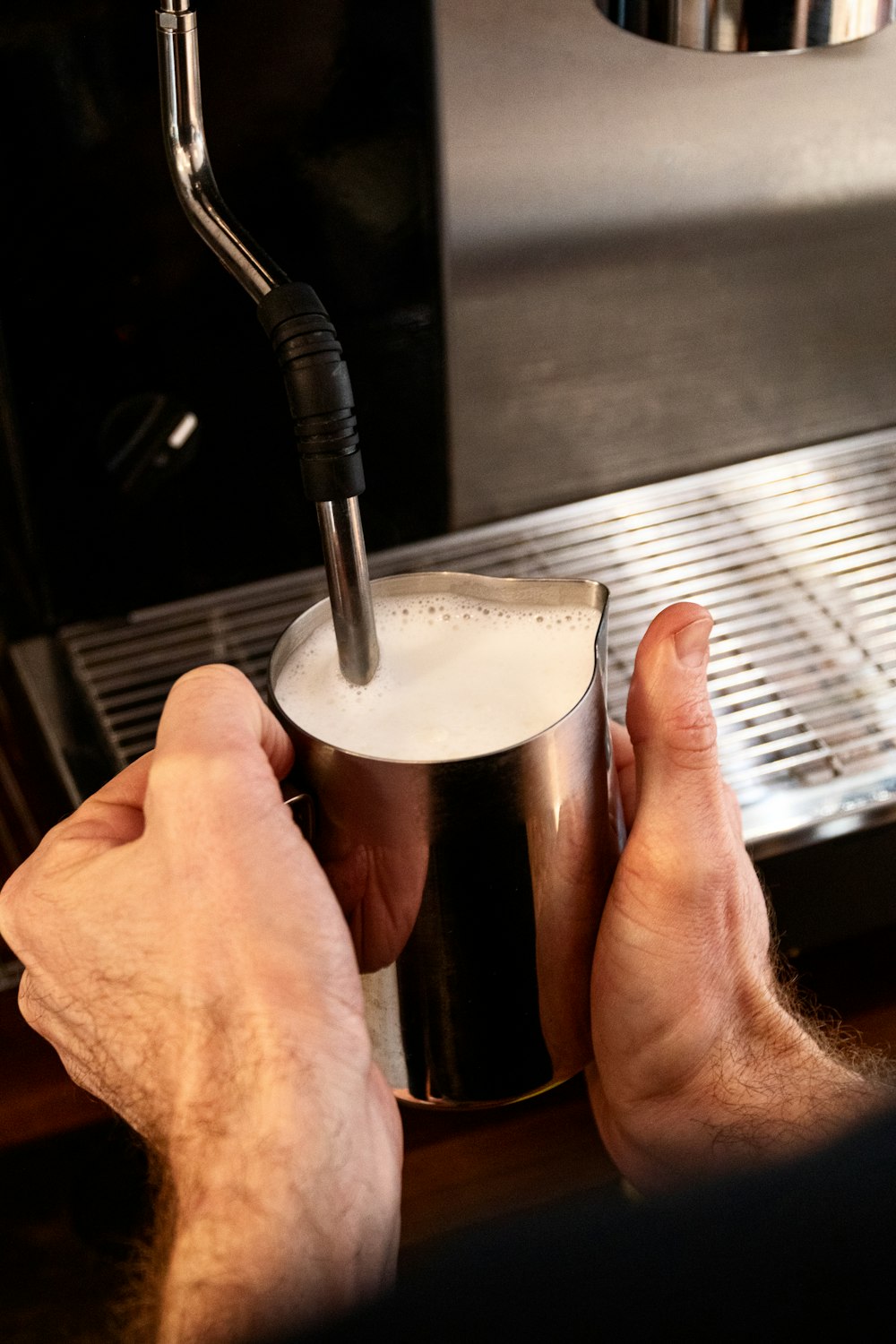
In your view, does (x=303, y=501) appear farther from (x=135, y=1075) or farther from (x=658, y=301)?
(x=135, y=1075)

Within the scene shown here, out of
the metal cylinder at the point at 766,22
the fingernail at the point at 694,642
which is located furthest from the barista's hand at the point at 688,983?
the metal cylinder at the point at 766,22

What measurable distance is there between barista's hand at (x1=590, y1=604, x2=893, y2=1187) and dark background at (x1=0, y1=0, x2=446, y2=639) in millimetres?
320

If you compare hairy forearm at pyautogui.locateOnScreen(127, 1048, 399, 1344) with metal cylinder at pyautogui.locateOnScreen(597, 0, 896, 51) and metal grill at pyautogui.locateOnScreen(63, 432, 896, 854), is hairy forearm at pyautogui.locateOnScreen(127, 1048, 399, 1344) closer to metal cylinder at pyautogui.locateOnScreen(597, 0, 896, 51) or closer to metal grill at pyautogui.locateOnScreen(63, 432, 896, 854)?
metal grill at pyautogui.locateOnScreen(63, 432, 896, 854)

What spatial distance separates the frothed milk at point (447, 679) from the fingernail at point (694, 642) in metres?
0.04

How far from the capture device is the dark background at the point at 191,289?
65cm

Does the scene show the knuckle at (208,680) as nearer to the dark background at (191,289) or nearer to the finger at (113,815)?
the finger at (113,815)

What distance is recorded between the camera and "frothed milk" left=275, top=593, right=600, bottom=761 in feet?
1.48

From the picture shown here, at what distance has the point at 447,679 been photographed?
1.57 ft

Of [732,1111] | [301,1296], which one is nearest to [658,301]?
[732,1111]

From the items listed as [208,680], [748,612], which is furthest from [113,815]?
[748,612]

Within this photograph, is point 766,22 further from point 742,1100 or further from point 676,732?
point 742,1100

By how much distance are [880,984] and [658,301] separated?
43 cm

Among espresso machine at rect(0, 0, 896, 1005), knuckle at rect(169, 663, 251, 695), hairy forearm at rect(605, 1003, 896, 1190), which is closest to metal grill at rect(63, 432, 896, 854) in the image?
espresso machine at rect(0, 0, 896, 1005)

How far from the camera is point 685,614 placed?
1.69 feet
